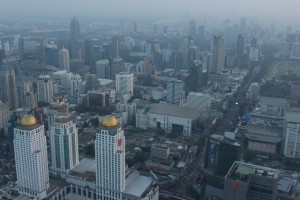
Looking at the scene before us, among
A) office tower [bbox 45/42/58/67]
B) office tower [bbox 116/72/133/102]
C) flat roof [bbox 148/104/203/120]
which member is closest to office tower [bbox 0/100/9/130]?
flat roof [bbox 148/104/203/120]

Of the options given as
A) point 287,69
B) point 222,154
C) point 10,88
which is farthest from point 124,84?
point 287,69

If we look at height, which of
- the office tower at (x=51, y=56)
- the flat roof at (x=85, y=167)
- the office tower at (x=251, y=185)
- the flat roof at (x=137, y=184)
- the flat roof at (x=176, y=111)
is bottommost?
the flat roof at (x=137, y=184)

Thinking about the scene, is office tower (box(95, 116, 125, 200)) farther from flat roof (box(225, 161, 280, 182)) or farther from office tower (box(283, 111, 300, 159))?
office tower (box(283, 111, 300, 159))

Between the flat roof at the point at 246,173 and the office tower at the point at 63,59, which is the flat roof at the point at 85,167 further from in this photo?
the office tower at the point at 63,59

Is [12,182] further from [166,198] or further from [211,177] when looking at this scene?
[211,177]

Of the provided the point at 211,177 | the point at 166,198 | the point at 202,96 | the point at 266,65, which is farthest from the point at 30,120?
the point at 266,65

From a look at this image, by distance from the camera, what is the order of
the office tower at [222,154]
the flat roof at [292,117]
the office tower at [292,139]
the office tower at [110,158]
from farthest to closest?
the flat roof at [292,117]
the office tower at [292,139]
the office tower at [222,154]
the office tower at [110,158]

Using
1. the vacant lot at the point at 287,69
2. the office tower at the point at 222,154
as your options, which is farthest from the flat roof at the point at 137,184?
the vacant lot at the point at 287,69

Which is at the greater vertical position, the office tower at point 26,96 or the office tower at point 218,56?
the office tower at point 218,56
